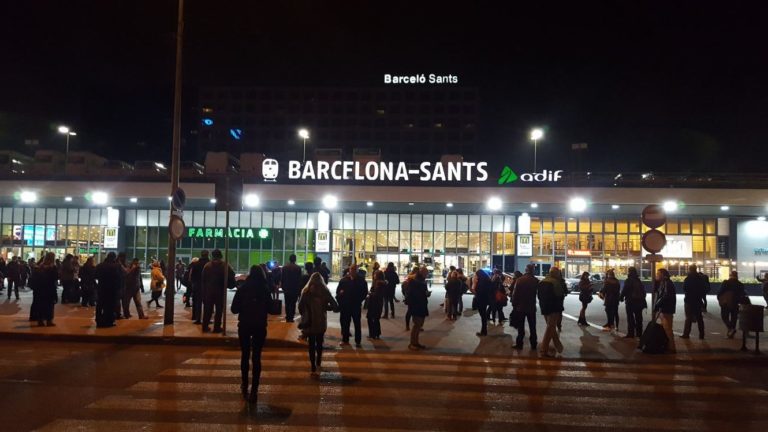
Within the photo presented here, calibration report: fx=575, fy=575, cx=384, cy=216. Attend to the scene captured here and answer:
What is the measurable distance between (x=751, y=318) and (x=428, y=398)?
8.19 meters

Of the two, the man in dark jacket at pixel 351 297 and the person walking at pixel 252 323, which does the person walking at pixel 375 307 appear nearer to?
the man in dark jacket at pixel 351 297

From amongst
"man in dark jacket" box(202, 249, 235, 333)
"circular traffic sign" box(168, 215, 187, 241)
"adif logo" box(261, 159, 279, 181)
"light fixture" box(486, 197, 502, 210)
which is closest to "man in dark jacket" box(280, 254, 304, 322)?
"man in dark jacket" box(202, 249, 235, 333)

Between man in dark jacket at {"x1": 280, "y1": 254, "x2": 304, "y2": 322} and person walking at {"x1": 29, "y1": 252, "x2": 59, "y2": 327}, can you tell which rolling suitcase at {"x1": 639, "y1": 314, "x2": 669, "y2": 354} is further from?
person walking at {"x1": 29, "y1": 252, "x2": 59, "y2": 327}

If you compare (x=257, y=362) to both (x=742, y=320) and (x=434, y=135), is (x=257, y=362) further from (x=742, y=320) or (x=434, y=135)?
(x=434, y=135)

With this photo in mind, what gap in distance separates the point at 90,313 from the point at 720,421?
1587 centimetres

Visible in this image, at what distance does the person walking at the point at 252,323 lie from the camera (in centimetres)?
740

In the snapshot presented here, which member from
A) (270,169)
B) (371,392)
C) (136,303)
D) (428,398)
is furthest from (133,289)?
(270,169)

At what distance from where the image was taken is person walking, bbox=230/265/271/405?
291 inches

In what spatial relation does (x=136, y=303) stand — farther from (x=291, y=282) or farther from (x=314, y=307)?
(x=314, y=307)

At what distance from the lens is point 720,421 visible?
6.94 m

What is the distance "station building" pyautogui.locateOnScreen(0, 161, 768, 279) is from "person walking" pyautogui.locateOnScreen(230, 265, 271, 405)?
24.6 meters

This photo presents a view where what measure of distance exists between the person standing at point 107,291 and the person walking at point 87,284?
5.37 m

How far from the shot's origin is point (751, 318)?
11.9 meters

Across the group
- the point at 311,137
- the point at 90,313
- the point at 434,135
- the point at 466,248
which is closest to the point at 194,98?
the point at 311,137
